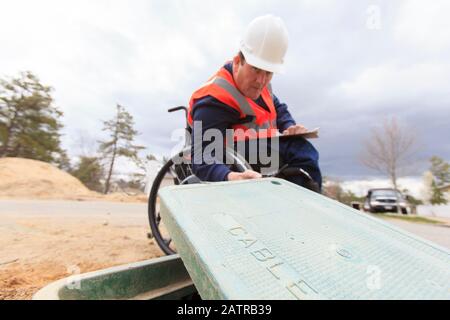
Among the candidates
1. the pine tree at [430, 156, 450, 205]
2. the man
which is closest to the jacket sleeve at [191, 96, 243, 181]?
the man

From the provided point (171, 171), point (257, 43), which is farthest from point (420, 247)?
point (171, 171)

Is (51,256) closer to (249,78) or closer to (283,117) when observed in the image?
(249,78)

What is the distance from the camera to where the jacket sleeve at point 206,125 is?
4.17 ft

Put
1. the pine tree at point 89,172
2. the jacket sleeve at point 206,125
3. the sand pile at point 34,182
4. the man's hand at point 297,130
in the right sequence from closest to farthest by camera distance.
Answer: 1. the jacket sleeve at point 206,125
2. the man's hand at point 297,130
3. the sand pile at point 34,182
4. the pine tree at point 89,172

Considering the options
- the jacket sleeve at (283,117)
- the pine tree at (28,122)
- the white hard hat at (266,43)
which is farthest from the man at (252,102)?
the pine tree at (28,122)

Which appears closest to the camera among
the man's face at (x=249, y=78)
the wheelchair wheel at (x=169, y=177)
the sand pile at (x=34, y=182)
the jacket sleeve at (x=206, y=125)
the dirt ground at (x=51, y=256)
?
the dirt ground at (x=51, y=256)

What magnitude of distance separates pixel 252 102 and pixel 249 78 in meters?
0.14

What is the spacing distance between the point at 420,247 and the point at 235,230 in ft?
1.67

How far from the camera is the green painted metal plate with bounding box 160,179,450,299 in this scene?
1.56 feet

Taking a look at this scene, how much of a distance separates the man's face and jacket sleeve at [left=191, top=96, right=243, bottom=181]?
186mm

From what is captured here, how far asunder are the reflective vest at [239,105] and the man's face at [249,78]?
35mm

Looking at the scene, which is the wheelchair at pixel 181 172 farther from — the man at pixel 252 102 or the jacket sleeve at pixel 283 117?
the jacket sleeve at pixel 283 117
